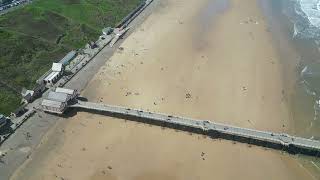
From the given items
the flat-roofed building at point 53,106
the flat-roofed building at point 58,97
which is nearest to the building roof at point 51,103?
the flat-roofed building at point 53,106

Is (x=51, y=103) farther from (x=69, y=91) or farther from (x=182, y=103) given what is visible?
(x=182, y=103)

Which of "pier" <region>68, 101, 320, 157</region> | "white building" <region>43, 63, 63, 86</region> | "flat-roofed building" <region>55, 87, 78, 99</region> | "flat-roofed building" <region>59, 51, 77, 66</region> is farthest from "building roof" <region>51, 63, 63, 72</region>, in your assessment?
"pier" <region>68, 101, 320, 157</region>

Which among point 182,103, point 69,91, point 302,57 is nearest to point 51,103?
point 69,91

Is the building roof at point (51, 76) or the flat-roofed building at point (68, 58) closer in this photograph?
the building roof at point (51, 76)

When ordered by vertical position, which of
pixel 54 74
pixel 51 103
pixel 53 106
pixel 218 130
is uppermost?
pixel 51 103

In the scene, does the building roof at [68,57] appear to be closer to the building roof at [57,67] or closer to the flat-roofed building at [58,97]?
the building roof at [57,67]
